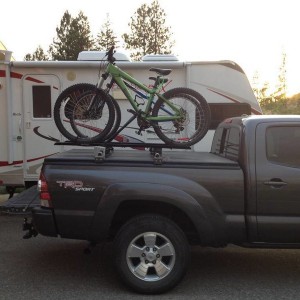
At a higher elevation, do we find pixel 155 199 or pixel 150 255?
pixel 155 199

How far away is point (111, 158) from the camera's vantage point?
5.00 m

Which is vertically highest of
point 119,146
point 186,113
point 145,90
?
point 145,90

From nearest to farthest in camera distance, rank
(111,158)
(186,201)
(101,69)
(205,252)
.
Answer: (186,201), (111,158), (205,252), (101,69)

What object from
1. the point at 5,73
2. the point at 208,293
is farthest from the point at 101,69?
the point at 208,293

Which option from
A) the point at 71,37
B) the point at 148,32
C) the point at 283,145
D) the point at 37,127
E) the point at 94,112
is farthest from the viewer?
the point at 71,37

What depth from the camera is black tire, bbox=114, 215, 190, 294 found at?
186 inches

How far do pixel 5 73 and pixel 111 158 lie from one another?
4167mm

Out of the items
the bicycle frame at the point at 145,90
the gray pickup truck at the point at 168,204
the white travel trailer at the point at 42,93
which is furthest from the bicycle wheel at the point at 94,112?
the white travel trailer at the point at 42,93

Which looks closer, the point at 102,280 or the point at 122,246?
the point at 122,246

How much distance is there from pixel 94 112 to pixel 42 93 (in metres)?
3.10

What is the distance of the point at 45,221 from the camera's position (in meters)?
4.83

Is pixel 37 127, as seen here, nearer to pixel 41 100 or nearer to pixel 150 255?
pixel 41 100

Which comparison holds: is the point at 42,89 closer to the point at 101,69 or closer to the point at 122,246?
the point at 101,69

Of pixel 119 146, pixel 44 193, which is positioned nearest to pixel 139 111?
pixel 119 146
